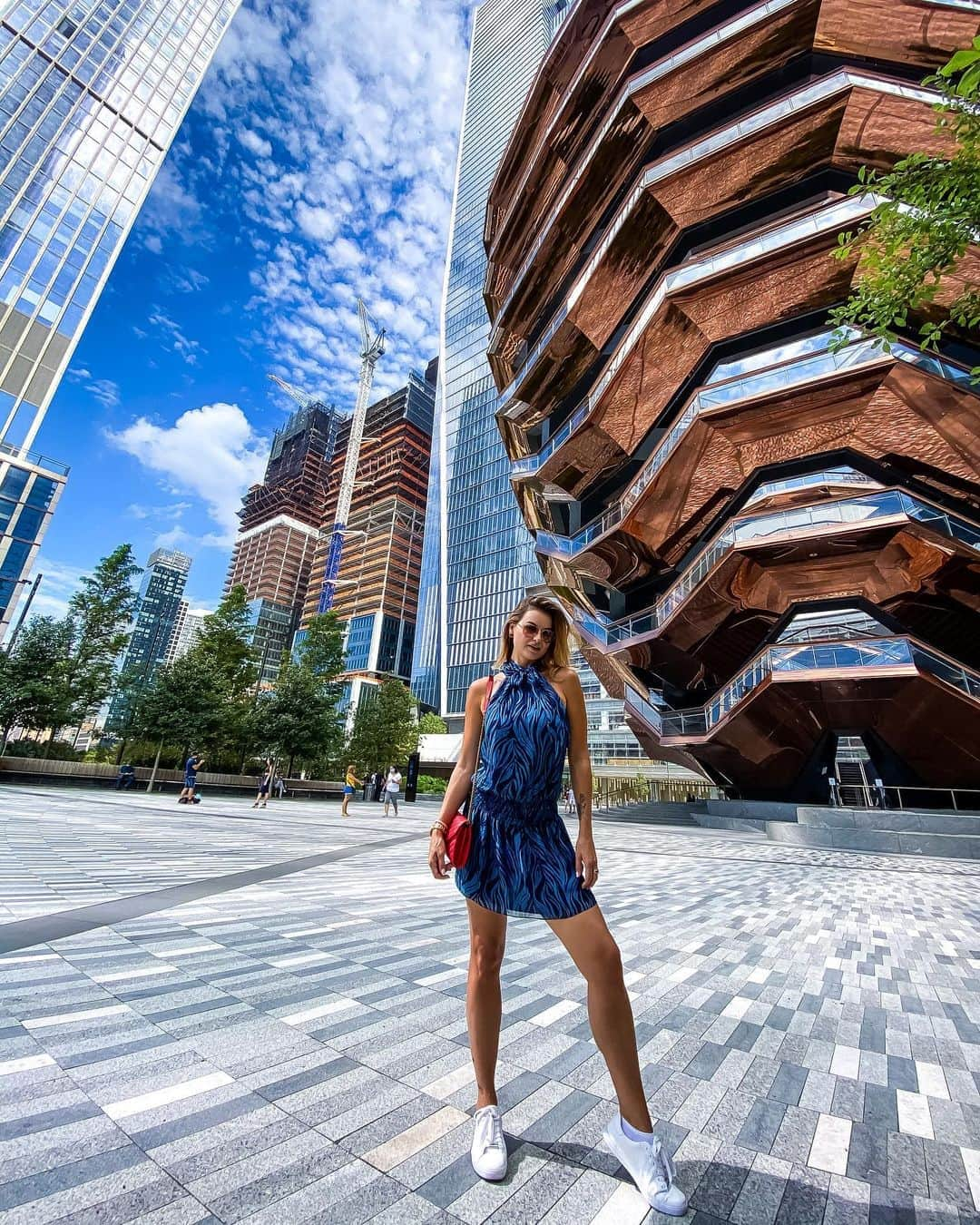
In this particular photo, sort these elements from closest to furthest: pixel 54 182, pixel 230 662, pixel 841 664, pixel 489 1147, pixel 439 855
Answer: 1. pixel 489 1147
2. pixel 439 855
3. pixel 841 664
4. pixel 230 662
5. pixel 54 182

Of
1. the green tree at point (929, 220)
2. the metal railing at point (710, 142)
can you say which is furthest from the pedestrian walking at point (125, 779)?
the green tree at point (929, 220)

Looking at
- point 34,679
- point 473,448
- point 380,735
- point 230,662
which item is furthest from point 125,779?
point 473,448

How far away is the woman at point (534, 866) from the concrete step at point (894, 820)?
60.3ft

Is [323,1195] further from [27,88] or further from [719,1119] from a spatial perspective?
[27,88]

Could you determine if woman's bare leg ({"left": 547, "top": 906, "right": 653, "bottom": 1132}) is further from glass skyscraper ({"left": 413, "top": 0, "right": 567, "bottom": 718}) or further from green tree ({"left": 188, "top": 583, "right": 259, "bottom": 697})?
glass skyscraper ({"left": 413, "top": 0, "right": 567, "bottom": 718})

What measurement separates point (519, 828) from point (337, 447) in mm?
146947

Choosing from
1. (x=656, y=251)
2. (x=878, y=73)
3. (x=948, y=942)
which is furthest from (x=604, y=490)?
(x=948, y=942)

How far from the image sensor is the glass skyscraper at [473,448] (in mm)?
77312

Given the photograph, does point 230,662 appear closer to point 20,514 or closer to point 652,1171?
point 20,514

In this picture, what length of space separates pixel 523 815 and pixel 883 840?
18180 millimetres

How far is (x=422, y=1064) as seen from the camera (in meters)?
2.46

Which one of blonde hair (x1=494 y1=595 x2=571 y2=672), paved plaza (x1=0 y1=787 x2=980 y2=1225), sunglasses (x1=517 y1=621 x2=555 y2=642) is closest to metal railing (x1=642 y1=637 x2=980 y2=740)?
paved plaza (x1=0 y1=787 x2=980 y2=1225)

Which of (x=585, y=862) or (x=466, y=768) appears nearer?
(x=585, y=862)

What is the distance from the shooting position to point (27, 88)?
146 feet
